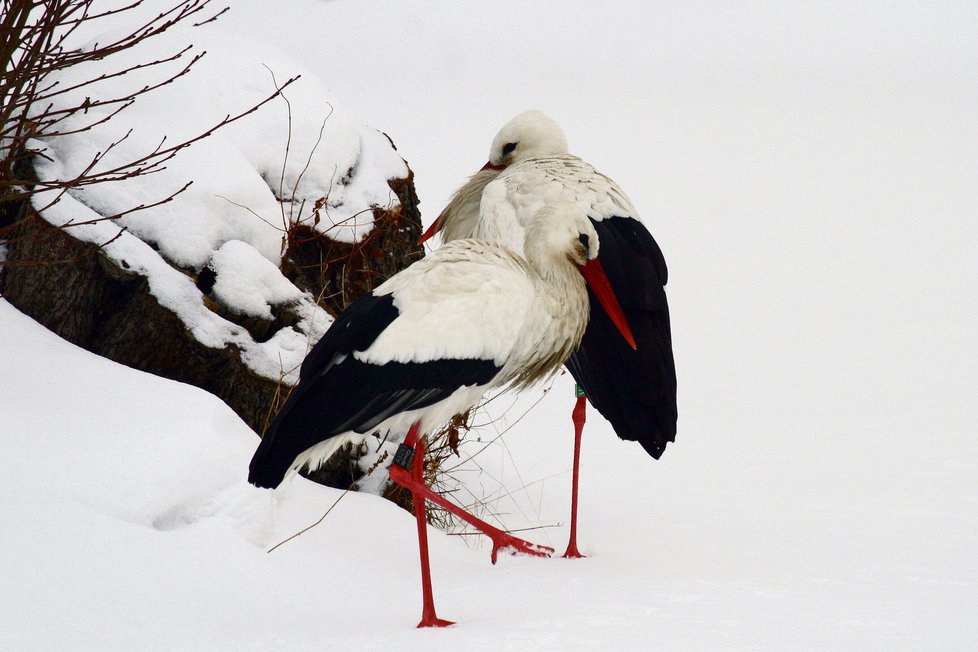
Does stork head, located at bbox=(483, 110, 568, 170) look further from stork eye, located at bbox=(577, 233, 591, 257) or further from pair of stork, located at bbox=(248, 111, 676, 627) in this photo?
stork eye, located at bbox=(577, 233, 591, 257)

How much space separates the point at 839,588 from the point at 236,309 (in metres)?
2.60

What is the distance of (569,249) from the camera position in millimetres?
3896

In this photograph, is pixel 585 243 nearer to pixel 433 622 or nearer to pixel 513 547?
pixel 513 547

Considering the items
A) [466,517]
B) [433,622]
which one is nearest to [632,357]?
[466,517]

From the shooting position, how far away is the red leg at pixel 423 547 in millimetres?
3289

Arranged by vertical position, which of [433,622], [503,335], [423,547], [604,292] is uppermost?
[604,292]

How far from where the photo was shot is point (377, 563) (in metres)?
3.96

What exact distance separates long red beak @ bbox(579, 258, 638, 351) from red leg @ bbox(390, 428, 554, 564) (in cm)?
87

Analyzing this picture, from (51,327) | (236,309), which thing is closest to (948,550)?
(236,309)

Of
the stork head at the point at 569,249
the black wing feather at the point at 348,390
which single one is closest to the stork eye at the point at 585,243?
the stork head at the point at 569,249

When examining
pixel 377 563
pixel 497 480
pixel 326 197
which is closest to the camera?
pixel 377 563

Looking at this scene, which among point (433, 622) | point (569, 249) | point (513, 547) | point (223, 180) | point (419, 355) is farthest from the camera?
point (223, 180)

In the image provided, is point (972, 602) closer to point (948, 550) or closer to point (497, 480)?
point (948, 550)

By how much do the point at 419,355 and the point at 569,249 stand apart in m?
0.80
